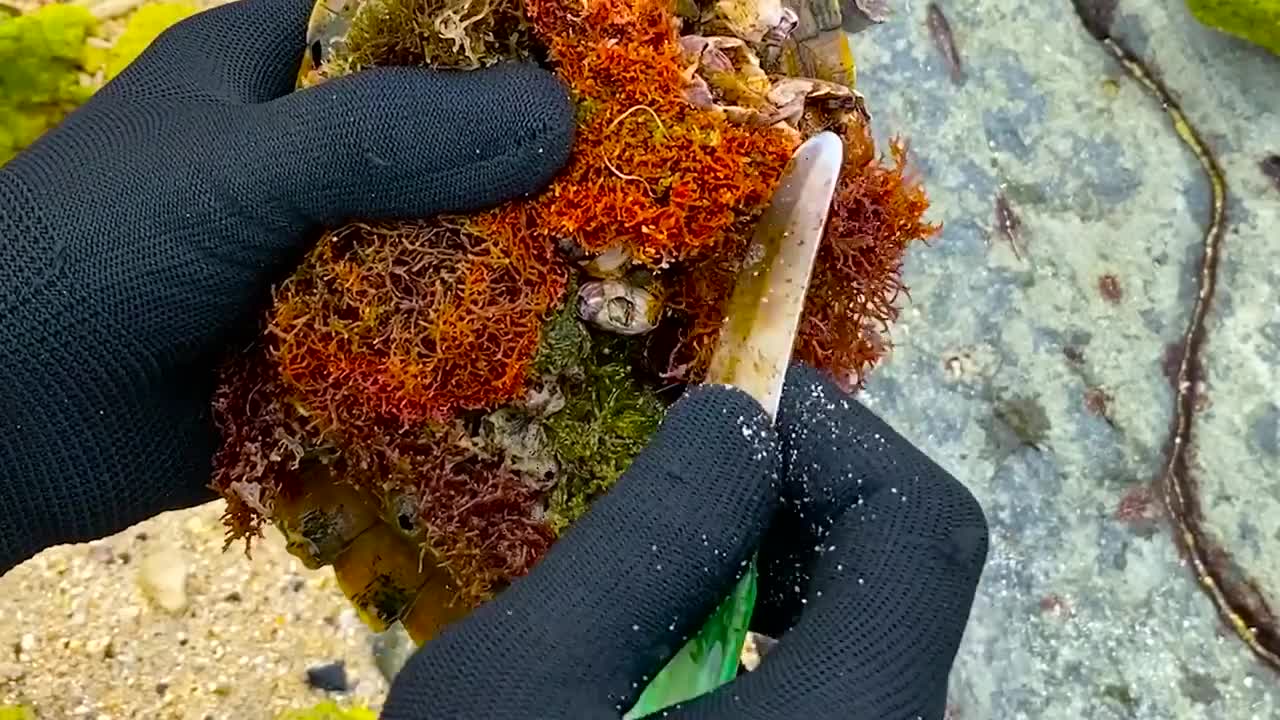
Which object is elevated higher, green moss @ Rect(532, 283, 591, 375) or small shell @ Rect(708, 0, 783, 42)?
small shell @ Rect(708, 0, 783, 42)

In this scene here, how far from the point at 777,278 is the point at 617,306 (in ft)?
0.51

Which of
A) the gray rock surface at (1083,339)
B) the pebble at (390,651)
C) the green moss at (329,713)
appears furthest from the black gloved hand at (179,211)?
the gray rock surface at (1083,339)

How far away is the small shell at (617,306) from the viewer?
1.08 metres

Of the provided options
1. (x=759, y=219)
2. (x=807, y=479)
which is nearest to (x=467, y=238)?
(x=759, y=219)

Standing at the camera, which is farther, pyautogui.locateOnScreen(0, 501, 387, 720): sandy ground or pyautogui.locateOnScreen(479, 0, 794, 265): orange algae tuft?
pyautogui.locateOnScreen(0, 501, 387, 720): sandy ground

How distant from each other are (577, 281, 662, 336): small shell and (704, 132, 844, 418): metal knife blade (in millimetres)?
79

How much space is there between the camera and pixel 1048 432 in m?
2.32

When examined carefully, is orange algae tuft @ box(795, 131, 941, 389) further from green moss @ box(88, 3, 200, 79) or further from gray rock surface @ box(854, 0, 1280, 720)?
green moss @ box(88, 3, 200, 79)

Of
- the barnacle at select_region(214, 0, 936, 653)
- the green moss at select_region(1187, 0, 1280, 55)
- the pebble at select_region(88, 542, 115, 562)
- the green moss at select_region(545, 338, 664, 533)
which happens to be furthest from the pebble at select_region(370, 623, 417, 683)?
the green moss at select_region(1187, 0, 1280, 55)

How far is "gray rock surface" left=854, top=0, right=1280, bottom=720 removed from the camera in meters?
2.26

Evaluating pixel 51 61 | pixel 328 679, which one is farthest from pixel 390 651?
pixel 51 61

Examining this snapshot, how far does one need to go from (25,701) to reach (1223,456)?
255 centimetres

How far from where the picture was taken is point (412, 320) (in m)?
1.03

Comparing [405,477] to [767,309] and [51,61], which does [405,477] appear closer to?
[767,309]
